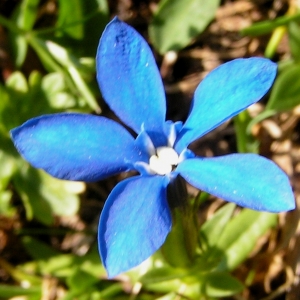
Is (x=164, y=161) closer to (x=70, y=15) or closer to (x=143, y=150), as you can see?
(x=143, y=150)

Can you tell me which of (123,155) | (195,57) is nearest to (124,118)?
(123,155)

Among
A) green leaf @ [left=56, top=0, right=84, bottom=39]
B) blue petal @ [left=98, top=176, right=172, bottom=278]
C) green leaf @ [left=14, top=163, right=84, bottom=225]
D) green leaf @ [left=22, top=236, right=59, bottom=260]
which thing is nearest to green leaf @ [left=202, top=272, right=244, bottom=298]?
green leaf @ [left=14, top=163, right=84, bottom=225]

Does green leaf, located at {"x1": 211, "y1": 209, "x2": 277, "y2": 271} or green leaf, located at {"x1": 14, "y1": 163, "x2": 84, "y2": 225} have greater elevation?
green leaf, located at {"x1": 14, "y1": 163, "x2": 84, "y2": 225}

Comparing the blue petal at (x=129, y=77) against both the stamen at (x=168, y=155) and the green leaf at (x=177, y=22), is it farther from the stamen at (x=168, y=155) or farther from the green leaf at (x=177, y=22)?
the green leaf at (x=177, y=22)

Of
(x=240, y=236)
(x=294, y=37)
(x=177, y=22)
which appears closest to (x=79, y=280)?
(x=240, y=236)

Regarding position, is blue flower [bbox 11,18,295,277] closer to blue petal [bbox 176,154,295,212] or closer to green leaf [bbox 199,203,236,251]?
blue petal [bbox 176,154,295,212]

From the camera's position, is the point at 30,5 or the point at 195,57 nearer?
the point at 30,5

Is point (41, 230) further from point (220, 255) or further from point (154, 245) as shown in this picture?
point (154, 245)
